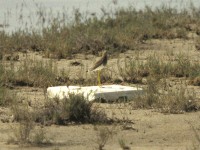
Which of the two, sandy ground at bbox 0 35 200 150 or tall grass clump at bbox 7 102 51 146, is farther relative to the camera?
sandy ground at bbox 0 35 200 150

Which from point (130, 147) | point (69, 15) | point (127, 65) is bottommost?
point (130, 147)

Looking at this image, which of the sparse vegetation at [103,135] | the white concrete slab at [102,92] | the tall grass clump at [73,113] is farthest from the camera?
the white concrete slab at [102,92]

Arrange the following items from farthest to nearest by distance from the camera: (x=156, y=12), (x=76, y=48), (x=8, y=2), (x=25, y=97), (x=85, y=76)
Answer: (x=8, y=2) → (x=156, y=12) → (x=76, y=48) → (x=85, y=76) → (x=25, y=97)

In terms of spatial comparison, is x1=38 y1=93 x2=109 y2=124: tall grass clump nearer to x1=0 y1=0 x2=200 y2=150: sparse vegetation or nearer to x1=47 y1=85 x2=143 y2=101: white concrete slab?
x1=0 y1=0 x2=200 y2=150: sparse vegetation

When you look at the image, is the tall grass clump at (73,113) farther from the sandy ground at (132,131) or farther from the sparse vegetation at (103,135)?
the sparse vegetation at (103,135)

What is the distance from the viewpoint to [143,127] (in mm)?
9203

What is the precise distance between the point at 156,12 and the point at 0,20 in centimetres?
414

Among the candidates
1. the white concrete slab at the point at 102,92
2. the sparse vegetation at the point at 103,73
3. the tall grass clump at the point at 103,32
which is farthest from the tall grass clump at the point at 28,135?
the tall grass clump at the point at 103,32

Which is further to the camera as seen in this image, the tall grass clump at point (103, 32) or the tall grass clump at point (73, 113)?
the tall grass clump at point (103, 32)

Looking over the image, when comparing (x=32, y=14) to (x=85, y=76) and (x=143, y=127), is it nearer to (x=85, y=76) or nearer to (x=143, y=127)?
(x=85, y=76)

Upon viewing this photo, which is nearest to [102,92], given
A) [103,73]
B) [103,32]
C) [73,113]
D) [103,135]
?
[73,113]

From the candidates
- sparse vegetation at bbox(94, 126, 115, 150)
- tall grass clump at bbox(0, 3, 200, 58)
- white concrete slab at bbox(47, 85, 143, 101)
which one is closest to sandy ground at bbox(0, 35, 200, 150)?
sparse vegetation at bbox(94, 126, 115, 150)

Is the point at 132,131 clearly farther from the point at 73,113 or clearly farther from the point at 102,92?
the point at 102,92

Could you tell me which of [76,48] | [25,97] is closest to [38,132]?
[25,97]
